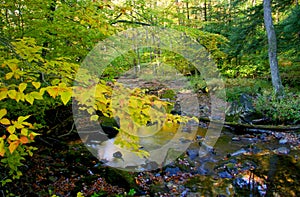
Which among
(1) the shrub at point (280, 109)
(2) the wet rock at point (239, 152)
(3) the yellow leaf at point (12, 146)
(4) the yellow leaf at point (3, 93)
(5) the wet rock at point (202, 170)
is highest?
(4) the yellow leaf at point (3, 93)

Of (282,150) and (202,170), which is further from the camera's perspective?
(282,150)

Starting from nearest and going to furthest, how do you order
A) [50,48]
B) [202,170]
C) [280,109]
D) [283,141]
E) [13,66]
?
[13,66], [50,48], [202,170], [283,141], [280,109]

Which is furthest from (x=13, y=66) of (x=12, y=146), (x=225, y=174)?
(x=225, y=174)

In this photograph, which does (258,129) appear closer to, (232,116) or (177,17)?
(232,116)

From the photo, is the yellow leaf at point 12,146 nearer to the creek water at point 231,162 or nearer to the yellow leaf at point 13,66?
the yellow leaf at point 13,66

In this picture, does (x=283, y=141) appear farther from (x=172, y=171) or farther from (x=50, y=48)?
(x=50, y=48)

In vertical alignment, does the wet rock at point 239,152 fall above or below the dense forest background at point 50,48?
below

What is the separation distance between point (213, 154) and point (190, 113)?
4.38 metres

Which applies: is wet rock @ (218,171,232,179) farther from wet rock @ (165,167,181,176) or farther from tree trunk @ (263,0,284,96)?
tree trunk @ (263,0,284,96)

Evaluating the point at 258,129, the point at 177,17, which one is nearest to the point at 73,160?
the point at 177,17

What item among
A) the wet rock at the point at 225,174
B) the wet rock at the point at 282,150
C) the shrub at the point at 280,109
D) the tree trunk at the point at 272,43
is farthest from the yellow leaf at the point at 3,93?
the tree trunk at the point at 272,43

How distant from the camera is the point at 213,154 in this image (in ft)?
20.7

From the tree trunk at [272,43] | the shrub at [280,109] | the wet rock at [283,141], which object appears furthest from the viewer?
the tree trunk at [272,43]

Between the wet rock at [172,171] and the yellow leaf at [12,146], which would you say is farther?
the wet rock at [172,171]
